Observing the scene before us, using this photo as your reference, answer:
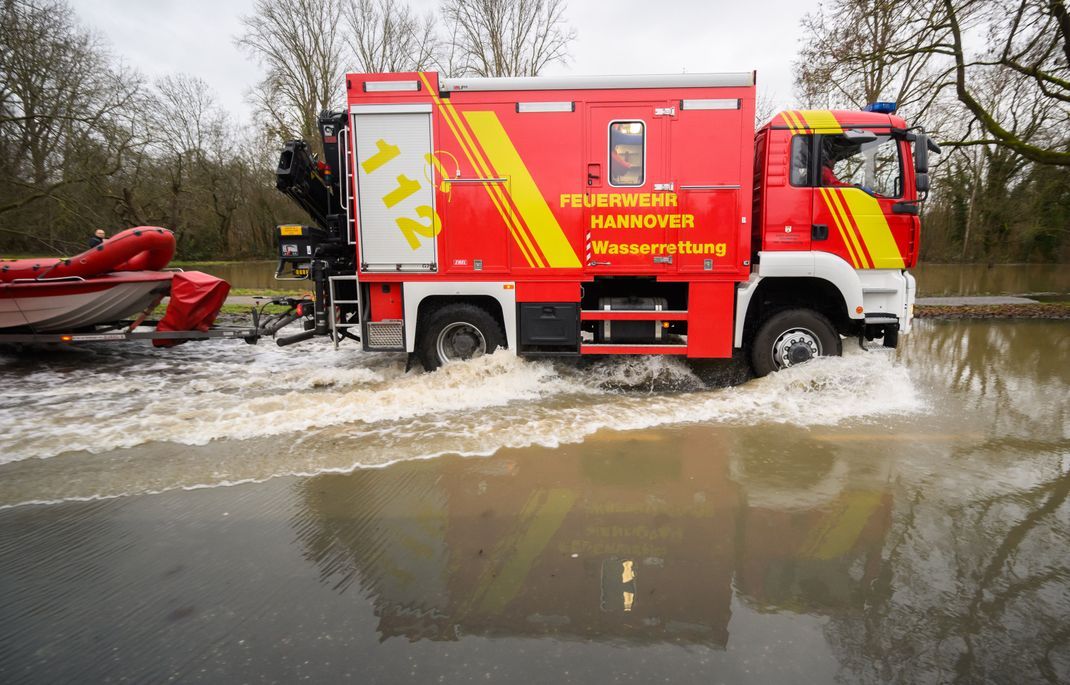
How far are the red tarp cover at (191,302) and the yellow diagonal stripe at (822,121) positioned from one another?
7.37 meters

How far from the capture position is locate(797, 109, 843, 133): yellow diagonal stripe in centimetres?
607

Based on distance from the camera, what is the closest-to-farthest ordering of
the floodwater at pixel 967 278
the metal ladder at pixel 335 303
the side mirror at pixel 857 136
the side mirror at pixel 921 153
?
the side mirror at pixel 921 153, the side mirror at pixel 857 136, the metal ladder at pixel 335 303, the floodwater at pixel 967 278

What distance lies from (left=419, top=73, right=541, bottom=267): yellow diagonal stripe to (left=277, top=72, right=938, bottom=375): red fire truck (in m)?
0.02

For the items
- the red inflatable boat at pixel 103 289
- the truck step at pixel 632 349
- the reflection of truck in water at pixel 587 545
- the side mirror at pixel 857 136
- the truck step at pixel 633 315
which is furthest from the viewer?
the red inflatable boat at pixel 103 289

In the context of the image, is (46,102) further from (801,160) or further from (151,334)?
(801,160)

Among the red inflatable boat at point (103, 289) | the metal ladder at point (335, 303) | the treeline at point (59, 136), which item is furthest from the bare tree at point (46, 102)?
the metal ladder at point (335, 303)

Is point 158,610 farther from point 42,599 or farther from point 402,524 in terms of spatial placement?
point 402,524

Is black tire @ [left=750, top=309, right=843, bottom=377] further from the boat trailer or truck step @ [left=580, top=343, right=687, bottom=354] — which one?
the boat trailer

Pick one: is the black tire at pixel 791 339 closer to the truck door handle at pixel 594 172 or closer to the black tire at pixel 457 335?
the truck door handle at pixel 594 172

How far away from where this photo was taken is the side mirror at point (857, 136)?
598cm

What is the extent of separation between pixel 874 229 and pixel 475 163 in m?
4.36

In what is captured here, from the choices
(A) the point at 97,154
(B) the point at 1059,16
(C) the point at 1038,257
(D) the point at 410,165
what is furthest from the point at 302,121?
(C) the point at 1038,257

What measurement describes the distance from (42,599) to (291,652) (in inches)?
55.4

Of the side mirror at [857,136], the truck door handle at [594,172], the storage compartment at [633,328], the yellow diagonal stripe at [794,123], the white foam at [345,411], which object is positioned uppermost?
the yellow diagonal stripe at [794,123]
